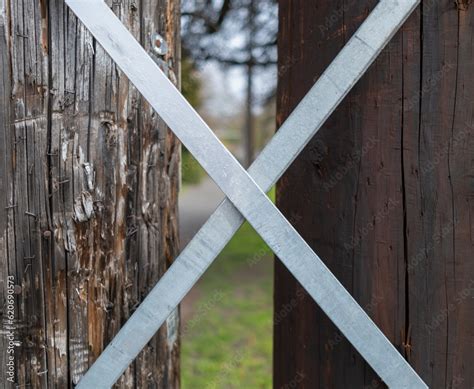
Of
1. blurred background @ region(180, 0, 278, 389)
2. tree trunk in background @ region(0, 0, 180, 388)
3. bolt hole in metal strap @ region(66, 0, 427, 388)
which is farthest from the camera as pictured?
blurred background @ region(180, 0, 278, 389)

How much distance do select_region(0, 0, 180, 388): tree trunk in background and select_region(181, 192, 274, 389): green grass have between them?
72.4 inches

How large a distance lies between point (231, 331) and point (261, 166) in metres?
5.37

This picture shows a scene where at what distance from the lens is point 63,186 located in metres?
1.33

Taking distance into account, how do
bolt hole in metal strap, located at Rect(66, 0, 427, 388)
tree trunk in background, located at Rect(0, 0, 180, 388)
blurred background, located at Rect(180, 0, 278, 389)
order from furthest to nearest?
blurred background, located at Rect(180, 0, 278, 389) → tree trunk in background, located at Rect(0, 0, 180, 388) → bolt hole in metal strap, located at Rect(66, 0, 427, 388)

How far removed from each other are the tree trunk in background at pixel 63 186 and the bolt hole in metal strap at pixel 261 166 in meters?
0.14

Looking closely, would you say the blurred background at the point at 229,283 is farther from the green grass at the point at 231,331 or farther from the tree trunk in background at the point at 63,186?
the tree trunk in background at the point at 63,186

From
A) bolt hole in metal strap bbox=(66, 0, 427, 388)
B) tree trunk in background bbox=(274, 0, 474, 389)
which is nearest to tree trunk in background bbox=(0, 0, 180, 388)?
bolt hole in metal strap bbox=(66, 0, 427, 388)

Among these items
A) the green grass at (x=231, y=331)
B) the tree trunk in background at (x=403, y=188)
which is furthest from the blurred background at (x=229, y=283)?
the tree trunk in background at (x=403, y=188)

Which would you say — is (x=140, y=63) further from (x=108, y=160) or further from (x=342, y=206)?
(x=342, y=206)

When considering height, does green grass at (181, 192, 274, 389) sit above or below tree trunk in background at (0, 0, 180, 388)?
above

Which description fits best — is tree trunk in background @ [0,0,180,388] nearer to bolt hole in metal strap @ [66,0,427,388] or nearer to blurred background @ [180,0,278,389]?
bolt hole in metal strap @ [66,0,427,388]

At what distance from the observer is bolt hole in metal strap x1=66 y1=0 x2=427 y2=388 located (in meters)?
1.21

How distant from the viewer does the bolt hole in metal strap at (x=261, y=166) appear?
1.21m

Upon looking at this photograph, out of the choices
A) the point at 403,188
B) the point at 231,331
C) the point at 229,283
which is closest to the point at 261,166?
the point at 403,188
